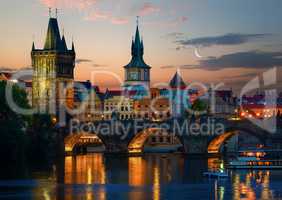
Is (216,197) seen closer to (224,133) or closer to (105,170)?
(105,170)

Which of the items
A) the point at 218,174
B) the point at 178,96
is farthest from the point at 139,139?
the point at 178,96

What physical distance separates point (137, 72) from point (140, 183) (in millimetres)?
67330

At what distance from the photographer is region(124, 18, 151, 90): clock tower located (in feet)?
395

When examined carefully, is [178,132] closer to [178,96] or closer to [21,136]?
[21,136]

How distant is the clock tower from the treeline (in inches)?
1913

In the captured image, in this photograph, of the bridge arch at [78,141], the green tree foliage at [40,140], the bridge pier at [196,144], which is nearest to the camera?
the green tree foliage at [40,140]

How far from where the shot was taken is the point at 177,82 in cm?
12162

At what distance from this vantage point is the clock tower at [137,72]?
4737 inches

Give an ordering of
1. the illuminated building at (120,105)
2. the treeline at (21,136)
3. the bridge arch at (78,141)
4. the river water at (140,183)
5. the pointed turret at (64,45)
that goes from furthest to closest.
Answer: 1. the illuminated building at (120,105)
2. the pointed turret at (64,45)
3. the bridge arch at (78,141)
4. the treeline at (21,136)
5. the river water at (140,183)

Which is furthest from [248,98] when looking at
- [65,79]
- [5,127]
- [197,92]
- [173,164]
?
[5,127]

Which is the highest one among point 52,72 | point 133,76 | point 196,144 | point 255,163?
point 133,76

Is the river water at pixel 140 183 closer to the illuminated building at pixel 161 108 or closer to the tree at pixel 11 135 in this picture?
the tree at pixel 11 135

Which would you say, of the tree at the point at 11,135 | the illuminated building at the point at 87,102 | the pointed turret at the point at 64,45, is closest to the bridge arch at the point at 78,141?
the pointed turret at the point at 64,45

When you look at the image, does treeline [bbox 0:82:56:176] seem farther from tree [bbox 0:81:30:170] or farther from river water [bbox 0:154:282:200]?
river water [bbox 0:154:282:200]
